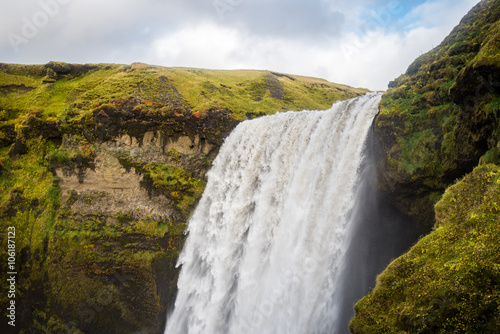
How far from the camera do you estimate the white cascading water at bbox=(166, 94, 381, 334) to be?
1116 cm

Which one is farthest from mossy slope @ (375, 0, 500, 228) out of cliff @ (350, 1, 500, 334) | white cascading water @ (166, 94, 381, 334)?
white cascading water @ (166, 94, 381, 334)

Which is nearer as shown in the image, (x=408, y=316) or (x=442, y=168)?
(x=408, y=316)

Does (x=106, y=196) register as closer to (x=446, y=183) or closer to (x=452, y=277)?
(x=446, y=183)

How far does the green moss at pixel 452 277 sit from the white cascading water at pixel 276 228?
4487 mm

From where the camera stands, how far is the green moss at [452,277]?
4707mm

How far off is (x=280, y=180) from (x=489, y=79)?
9.62 meters

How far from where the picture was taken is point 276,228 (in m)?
13.9

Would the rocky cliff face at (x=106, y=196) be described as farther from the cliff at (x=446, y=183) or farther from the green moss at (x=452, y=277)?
the green moss at (x=452, y=277)

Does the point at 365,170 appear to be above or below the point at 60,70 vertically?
below

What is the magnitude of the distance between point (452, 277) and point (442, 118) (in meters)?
6.90

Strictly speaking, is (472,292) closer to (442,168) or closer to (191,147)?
(442,168)

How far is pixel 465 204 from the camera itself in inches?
250

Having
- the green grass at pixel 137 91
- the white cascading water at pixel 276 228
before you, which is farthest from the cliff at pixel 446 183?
the green grass at pixel 137 91

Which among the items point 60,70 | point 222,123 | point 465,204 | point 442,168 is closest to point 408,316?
point 465,204
